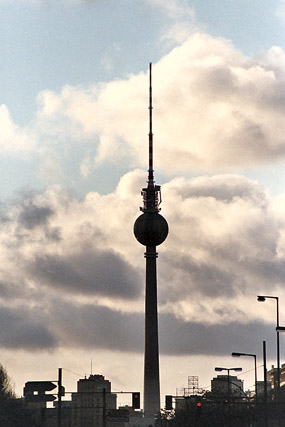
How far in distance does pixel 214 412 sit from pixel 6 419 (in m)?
26.1

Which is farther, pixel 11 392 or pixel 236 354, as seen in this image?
pixel 11 392

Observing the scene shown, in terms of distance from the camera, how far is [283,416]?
119m

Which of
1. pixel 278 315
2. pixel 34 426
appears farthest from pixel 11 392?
pixel 278 315

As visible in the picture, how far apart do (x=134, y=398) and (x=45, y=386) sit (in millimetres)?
22610

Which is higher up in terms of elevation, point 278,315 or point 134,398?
point 278,315

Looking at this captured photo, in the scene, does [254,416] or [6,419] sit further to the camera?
[6,419]

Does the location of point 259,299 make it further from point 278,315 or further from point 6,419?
point 6,419

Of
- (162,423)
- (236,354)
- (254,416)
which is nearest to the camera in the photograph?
(236,354)

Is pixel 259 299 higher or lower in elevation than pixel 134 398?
higher

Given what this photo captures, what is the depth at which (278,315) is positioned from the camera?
90562mm

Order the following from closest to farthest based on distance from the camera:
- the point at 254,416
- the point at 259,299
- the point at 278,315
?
the point at 259,299, the point at 278,315, the point at 254,416

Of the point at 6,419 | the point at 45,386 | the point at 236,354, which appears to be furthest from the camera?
the point at 6,419

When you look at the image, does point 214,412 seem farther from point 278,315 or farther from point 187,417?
point 278,315

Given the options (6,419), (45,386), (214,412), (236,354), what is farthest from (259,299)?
(6,419)
